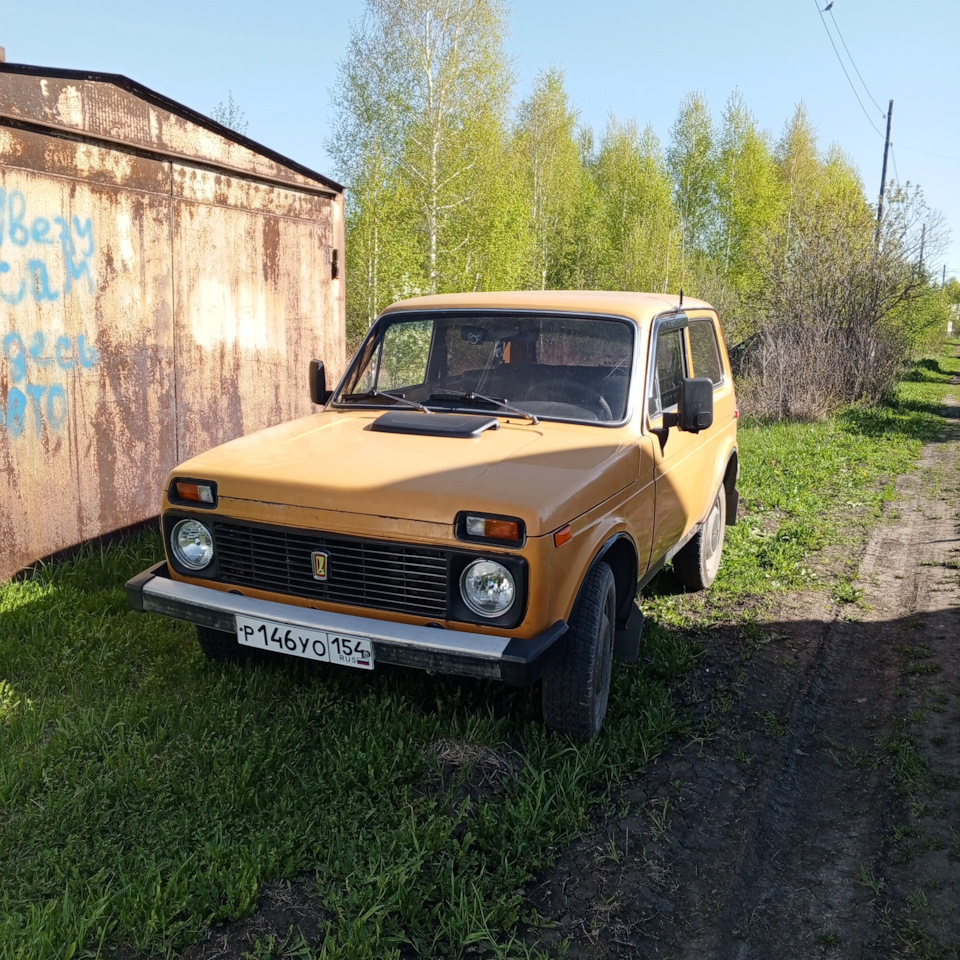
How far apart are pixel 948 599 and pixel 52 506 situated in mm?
5957

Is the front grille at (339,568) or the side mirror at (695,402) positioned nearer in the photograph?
the front grille at (339,568)

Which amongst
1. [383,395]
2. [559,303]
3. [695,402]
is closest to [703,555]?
[695,402]

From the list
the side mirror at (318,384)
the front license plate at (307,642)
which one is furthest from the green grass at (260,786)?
the side mirror at (318,384)

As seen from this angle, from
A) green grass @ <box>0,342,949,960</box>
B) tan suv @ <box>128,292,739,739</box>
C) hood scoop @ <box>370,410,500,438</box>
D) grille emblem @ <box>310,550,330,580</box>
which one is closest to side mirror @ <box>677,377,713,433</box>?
tan suv @ <box>128,292,739,739</box>

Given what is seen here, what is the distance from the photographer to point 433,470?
11.2 feet

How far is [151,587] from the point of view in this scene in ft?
12.2

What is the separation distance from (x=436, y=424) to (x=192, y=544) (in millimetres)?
1183

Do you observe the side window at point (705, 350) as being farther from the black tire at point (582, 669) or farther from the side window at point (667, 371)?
the black tire at point (582, 669)

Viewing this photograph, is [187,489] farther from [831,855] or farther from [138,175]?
[138,175]

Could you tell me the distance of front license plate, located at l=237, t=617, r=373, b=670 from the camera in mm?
3285

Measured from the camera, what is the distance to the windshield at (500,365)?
165 inches

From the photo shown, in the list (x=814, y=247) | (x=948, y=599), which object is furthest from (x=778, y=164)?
(x=948, y=599)

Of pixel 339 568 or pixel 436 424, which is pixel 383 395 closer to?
pixel 436 424

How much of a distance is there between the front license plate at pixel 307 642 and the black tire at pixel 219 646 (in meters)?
0.73
